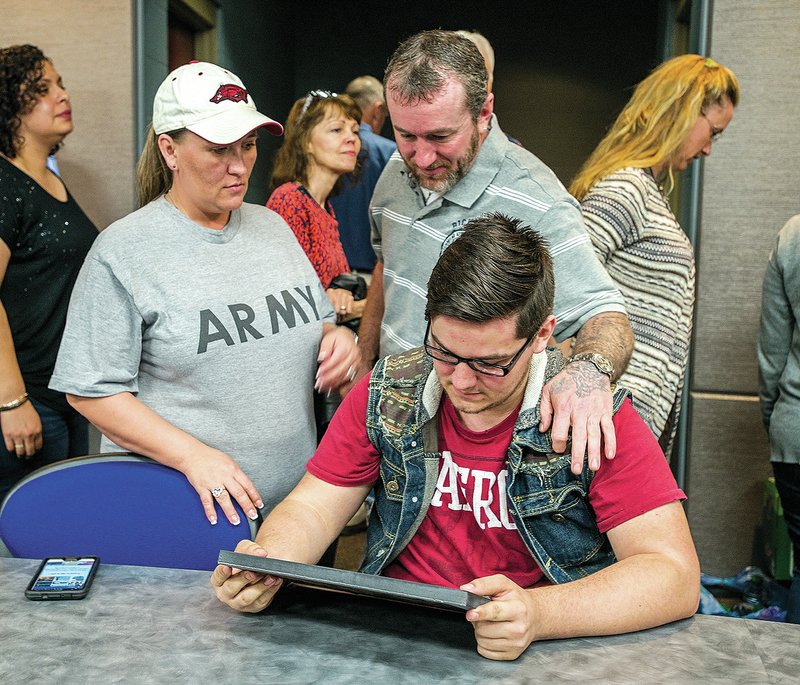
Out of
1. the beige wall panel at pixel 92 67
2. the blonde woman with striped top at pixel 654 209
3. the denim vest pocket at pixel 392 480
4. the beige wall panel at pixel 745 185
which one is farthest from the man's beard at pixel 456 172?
the beige wall panel at pixel 92 67

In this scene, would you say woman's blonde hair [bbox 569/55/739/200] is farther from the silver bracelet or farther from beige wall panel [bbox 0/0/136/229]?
beige wall panel [bbox 0/0/136/229]

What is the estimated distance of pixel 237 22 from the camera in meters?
5.05

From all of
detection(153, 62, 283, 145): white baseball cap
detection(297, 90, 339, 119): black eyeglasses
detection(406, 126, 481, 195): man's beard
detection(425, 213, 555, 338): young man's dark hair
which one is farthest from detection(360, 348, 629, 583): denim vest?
detection(297, 90, 339, 119): black eyeglasses

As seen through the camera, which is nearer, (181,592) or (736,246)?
(181,592)

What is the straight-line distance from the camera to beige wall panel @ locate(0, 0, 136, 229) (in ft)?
11.0

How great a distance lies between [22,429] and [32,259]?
0.47m

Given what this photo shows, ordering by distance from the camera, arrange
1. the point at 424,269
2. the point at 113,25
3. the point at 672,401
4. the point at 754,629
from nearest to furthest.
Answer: the point at 754,629, the point at 424,269, the point at 672,401, the point at 113,25

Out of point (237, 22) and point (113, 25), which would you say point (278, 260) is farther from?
point (237, 22)

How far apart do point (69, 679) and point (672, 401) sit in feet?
5.66

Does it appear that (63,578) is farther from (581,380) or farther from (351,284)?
(351,284)

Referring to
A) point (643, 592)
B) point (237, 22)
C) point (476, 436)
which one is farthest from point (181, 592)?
point (237, 22)

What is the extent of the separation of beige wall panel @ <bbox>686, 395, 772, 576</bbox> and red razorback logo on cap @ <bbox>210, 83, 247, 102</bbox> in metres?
2.14

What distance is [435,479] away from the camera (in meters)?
1.48

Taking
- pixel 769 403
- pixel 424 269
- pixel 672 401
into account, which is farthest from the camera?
pixel 769 403
